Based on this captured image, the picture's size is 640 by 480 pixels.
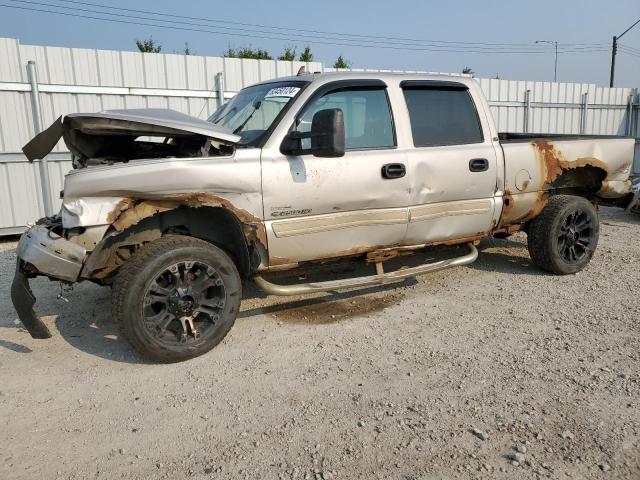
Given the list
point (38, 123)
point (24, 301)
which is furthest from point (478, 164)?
point (38, 123)

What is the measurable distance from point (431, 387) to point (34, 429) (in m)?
2.35

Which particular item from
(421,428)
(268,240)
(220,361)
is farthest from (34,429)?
(421,428)

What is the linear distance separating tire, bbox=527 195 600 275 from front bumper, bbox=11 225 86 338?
4348mm

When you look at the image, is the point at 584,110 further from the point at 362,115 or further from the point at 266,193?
the point at 266,193

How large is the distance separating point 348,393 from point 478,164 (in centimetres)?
259

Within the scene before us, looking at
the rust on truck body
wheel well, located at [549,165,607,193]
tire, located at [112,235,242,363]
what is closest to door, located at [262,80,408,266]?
the rust on truck body

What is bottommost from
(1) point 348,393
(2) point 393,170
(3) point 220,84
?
(1) point 348,393

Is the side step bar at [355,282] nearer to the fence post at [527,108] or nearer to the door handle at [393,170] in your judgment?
the door handle at [393,170]

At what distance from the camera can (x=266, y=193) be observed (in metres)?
3.85

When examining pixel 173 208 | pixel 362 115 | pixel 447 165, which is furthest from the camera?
pixel 447 165

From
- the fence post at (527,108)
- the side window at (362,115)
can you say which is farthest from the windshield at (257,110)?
the fence post at (527,108)

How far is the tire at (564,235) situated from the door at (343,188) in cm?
181

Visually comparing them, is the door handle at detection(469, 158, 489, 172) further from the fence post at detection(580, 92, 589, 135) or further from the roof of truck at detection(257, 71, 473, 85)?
the fence post at detection(580, 92, 589, 135)

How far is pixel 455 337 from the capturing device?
13.3 ft
